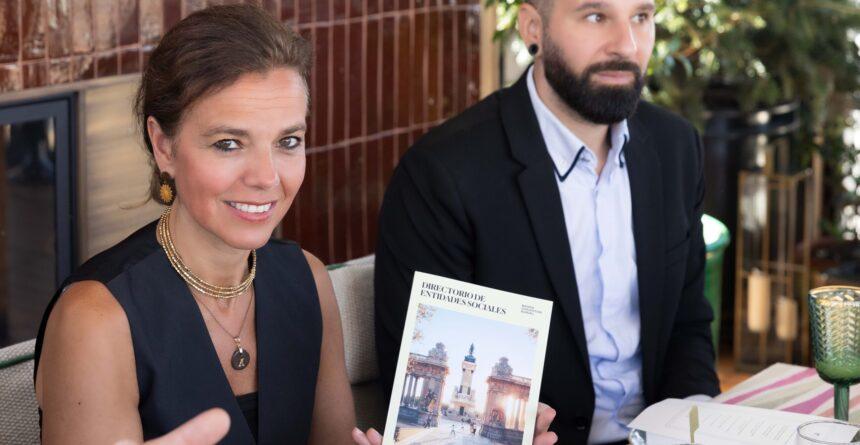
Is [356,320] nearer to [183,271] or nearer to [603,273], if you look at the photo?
[603,273]

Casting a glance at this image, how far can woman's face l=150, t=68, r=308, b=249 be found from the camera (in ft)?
6.69

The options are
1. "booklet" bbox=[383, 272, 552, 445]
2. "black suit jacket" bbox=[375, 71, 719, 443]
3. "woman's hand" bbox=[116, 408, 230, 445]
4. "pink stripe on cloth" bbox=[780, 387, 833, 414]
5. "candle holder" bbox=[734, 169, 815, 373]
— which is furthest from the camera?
"candle holder" bbox=[734, 169, 815, 373]

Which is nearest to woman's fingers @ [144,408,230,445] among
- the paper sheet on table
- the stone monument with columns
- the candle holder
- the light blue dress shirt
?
the stone monument with columns

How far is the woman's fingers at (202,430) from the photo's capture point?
5.47 ft

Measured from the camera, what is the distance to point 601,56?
2916 mm

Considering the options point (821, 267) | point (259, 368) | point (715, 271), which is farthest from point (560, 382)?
point (821, 267)

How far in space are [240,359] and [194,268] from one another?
0.18 metres

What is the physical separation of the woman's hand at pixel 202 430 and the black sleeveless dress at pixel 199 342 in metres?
0.39

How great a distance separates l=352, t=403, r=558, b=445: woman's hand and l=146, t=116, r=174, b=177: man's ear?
54 cm

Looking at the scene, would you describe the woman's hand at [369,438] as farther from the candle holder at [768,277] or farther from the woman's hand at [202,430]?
the candle holder at [768,277]

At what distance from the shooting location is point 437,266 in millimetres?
2746

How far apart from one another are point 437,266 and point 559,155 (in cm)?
40

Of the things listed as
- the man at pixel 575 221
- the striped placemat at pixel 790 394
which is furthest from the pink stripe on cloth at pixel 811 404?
the man at pixel 575 221

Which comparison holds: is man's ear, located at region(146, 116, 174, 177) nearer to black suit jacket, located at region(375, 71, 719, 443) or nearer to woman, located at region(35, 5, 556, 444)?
woman, located at region(35, 5, 556, 444)
